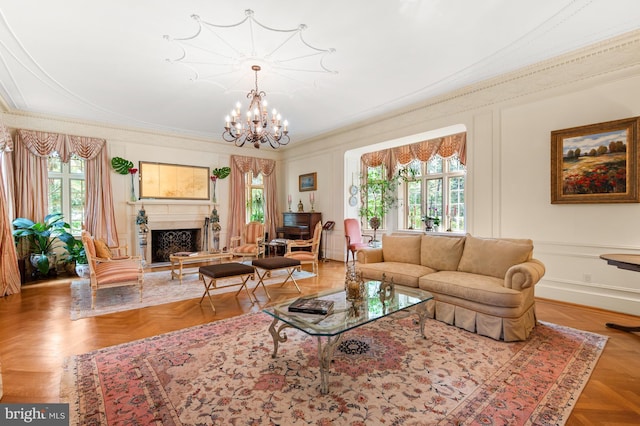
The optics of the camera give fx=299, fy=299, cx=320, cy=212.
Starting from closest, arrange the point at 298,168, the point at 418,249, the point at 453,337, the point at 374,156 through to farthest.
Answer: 1. the point at 453,337
2. the point at 418,249
3. the point at 374,156
4. the point at 298,168

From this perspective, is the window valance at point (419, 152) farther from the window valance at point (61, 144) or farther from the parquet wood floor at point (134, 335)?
the window valance at point (61, 144)

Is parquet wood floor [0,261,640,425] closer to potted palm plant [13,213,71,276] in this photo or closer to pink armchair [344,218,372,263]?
potted palm plant [13,213,71,276]

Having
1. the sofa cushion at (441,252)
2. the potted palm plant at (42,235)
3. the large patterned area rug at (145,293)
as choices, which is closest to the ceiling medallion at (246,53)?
the large patterned area rug at (145,293)

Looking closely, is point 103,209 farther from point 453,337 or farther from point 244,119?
point 453,337

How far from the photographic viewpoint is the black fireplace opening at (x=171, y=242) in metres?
7.02

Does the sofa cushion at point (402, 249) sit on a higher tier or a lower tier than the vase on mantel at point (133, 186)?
lower

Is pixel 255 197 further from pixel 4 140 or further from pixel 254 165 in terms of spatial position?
pixel 4 140

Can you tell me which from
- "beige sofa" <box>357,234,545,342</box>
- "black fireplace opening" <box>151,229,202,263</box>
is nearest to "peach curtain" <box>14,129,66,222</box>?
"black fireplace opening" <box>151,229,202,263</box>

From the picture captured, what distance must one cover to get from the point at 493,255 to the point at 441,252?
0.61 metres

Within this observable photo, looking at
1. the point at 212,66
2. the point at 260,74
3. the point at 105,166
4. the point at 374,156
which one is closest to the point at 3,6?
the point at 212,66

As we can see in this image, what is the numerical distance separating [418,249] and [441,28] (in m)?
2.65

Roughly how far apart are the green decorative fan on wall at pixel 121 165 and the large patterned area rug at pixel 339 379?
488 cm

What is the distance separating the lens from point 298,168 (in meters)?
8.43

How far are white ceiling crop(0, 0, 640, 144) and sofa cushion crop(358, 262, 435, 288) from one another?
2639mm
